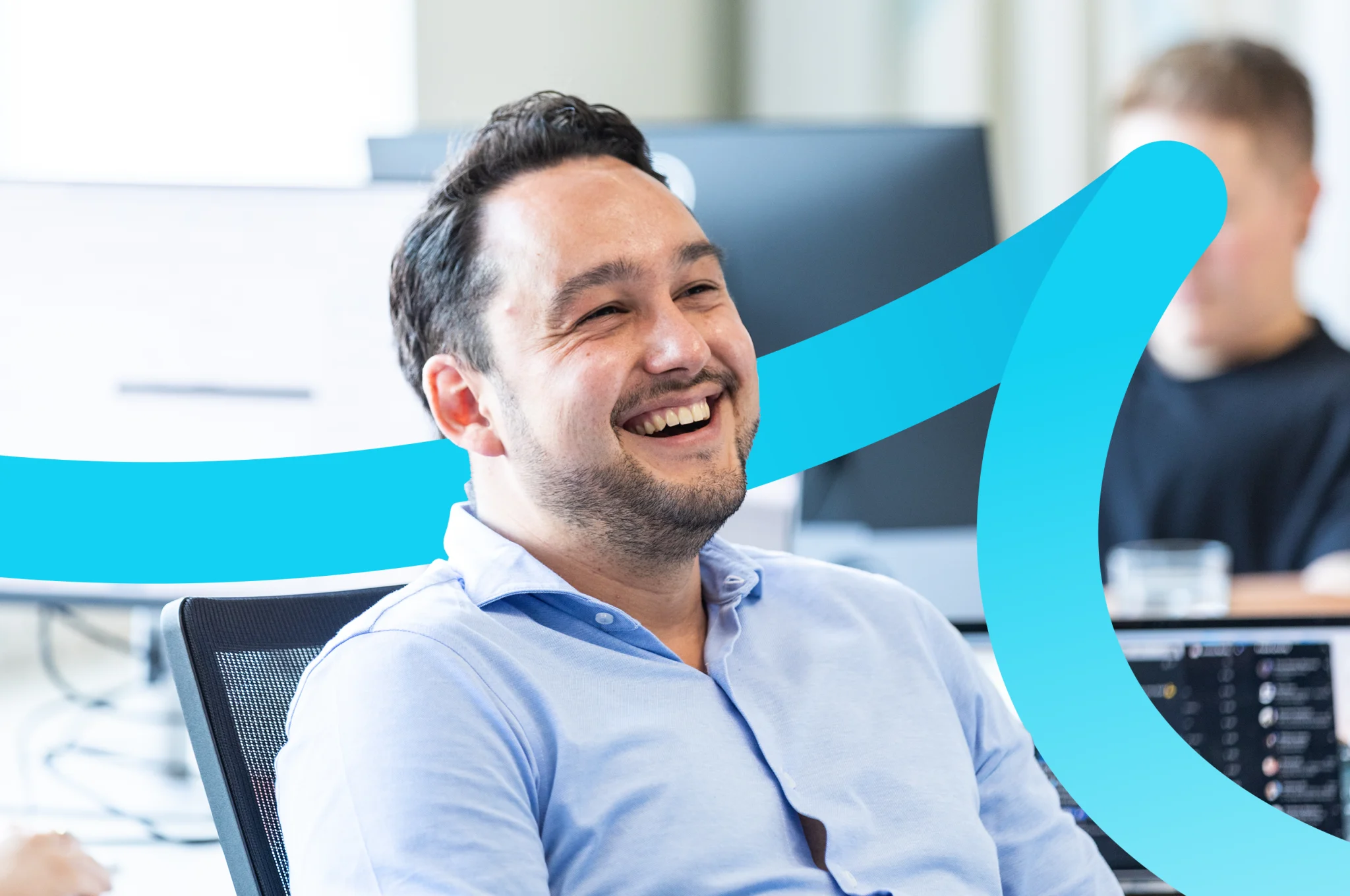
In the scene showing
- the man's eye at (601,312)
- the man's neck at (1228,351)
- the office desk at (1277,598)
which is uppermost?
the man's eye at (601,312)

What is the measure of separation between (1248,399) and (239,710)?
1.90 meters

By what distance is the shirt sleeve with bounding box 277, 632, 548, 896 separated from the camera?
3.02 feet

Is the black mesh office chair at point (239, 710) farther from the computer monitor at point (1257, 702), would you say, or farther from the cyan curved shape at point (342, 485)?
the computer monitor at point (1257, 702)

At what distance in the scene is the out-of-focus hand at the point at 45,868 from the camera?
3.84ft

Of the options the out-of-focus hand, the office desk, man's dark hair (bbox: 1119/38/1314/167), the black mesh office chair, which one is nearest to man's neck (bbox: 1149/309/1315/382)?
man's dark hair (bbox: 1119/38/1314/167)

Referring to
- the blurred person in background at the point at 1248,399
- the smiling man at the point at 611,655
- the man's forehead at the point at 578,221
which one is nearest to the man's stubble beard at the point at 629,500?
the smiling man at the point at 611,655

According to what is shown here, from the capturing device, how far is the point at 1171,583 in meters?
1.92

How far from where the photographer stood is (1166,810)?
42.7 inches

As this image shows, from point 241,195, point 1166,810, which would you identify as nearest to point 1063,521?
point 1166,810

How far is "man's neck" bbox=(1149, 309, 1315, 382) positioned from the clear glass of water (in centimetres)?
56

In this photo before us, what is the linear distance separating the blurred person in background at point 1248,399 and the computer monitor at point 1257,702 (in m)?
0.94

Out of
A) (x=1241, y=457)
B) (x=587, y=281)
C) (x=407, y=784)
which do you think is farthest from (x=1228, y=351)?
(x=407, y=784)

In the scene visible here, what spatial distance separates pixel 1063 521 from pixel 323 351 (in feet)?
3.05

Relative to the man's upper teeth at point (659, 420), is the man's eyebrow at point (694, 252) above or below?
above
